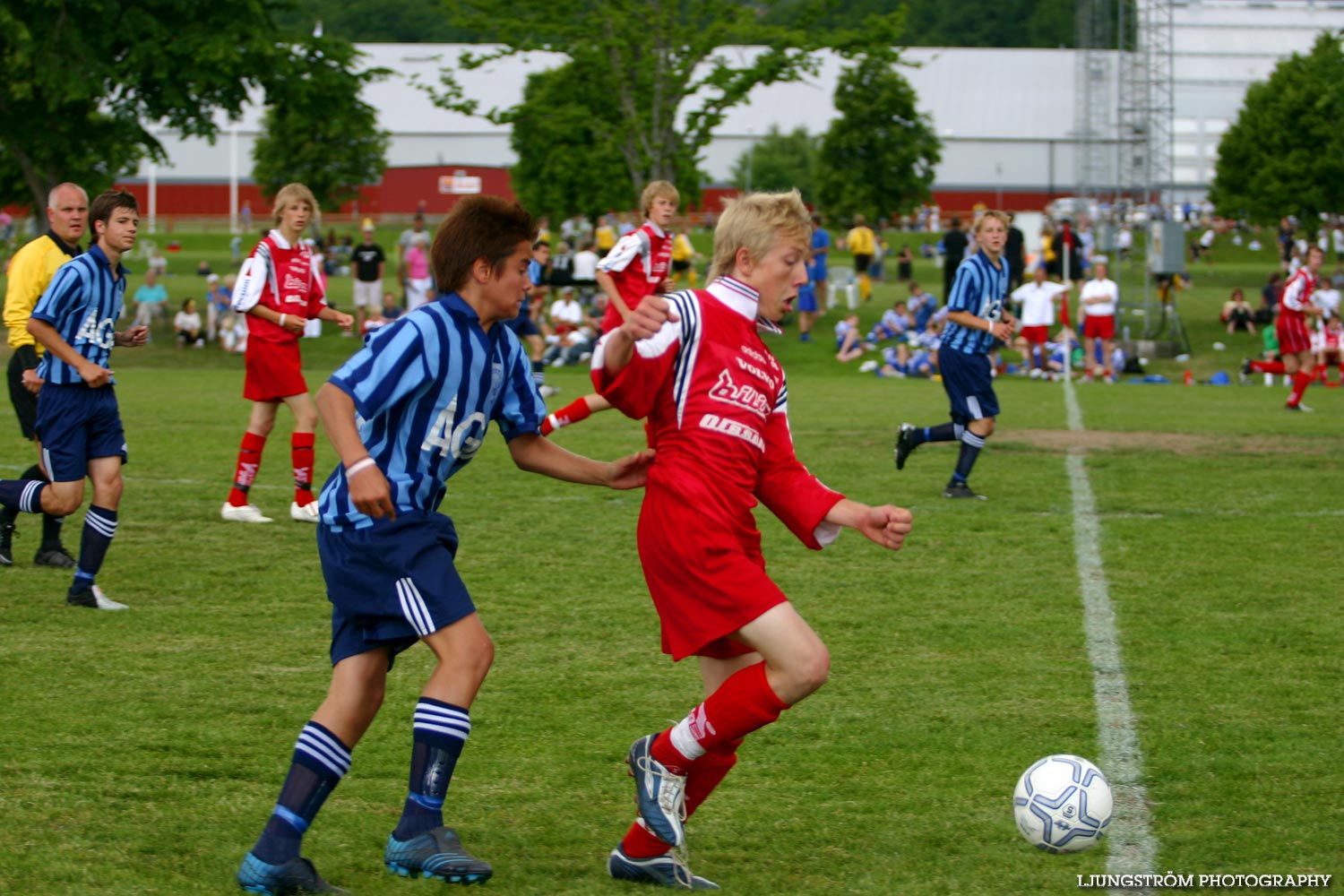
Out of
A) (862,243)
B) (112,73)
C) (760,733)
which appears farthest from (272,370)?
(862,243)

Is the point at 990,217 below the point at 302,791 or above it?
above

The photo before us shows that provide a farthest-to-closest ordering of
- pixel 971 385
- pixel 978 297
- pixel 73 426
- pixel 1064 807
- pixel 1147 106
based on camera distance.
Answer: pixel 1147 106
pixel 971 385
pixel 978 297
pixel 73 426
pixel 1064 807

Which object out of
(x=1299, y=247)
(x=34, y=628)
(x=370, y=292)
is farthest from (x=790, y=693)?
(x=1299, y=247)

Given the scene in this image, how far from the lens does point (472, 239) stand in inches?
159

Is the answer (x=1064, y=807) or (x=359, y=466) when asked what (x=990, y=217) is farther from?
(x=359, y=466)

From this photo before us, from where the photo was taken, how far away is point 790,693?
388cm

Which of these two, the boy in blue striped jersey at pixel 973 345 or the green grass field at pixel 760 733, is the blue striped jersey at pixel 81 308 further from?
the boy in blue striped jersey at pixel 973 345

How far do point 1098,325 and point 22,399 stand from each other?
722 inches

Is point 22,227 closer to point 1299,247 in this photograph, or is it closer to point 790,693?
point 1299,247

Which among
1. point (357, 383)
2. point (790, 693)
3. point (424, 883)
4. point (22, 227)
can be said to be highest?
point (22, 227)

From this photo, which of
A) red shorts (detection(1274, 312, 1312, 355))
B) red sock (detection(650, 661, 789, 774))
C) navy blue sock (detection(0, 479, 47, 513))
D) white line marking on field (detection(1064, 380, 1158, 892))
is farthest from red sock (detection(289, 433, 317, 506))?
red shorts (detection(1274, 312, 1312, 355))

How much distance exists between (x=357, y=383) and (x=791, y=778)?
6.67ft

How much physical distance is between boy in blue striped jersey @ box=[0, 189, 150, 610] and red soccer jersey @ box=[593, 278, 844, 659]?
12.5 ft

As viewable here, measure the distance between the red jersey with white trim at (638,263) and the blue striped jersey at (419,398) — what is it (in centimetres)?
791
